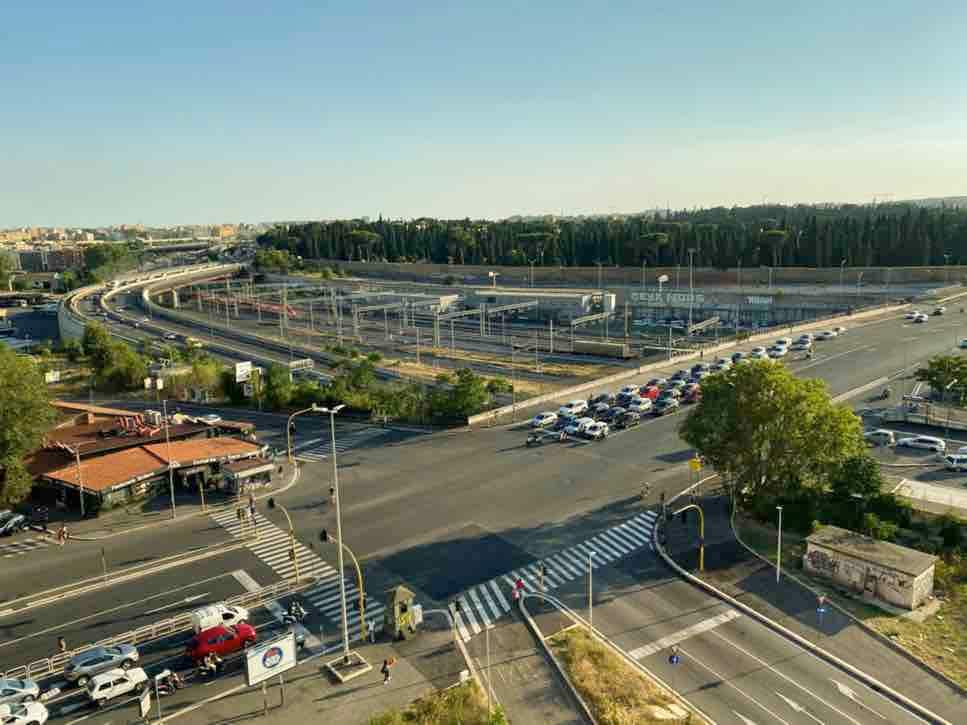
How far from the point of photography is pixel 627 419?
5678 cm

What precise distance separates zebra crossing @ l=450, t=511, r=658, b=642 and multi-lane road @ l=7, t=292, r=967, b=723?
0.12m

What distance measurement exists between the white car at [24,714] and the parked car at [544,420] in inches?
1526

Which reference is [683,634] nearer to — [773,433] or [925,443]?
[773,433]

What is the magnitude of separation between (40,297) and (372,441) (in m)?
151

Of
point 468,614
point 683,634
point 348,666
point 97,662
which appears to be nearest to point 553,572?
point 468,614

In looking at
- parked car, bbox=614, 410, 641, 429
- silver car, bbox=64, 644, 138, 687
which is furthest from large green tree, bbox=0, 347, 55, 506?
parked car, bbox=614, 410, 641, 429

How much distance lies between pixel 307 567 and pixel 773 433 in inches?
993

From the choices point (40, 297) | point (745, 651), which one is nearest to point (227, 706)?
point (745, 651)

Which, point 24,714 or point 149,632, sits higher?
point 24,714

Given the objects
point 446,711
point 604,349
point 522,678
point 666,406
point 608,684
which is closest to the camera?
point 446,711

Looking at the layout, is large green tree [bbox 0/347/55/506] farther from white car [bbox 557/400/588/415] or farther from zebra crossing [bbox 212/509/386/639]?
white car [bbox 557/400/588/415]

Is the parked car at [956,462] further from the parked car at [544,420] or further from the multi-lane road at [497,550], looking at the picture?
the parked car at [544,420]

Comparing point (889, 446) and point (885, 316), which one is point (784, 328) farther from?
point (889, 446)

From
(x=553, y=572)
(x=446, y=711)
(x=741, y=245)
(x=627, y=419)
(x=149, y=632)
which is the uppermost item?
(x=741, y=245)
